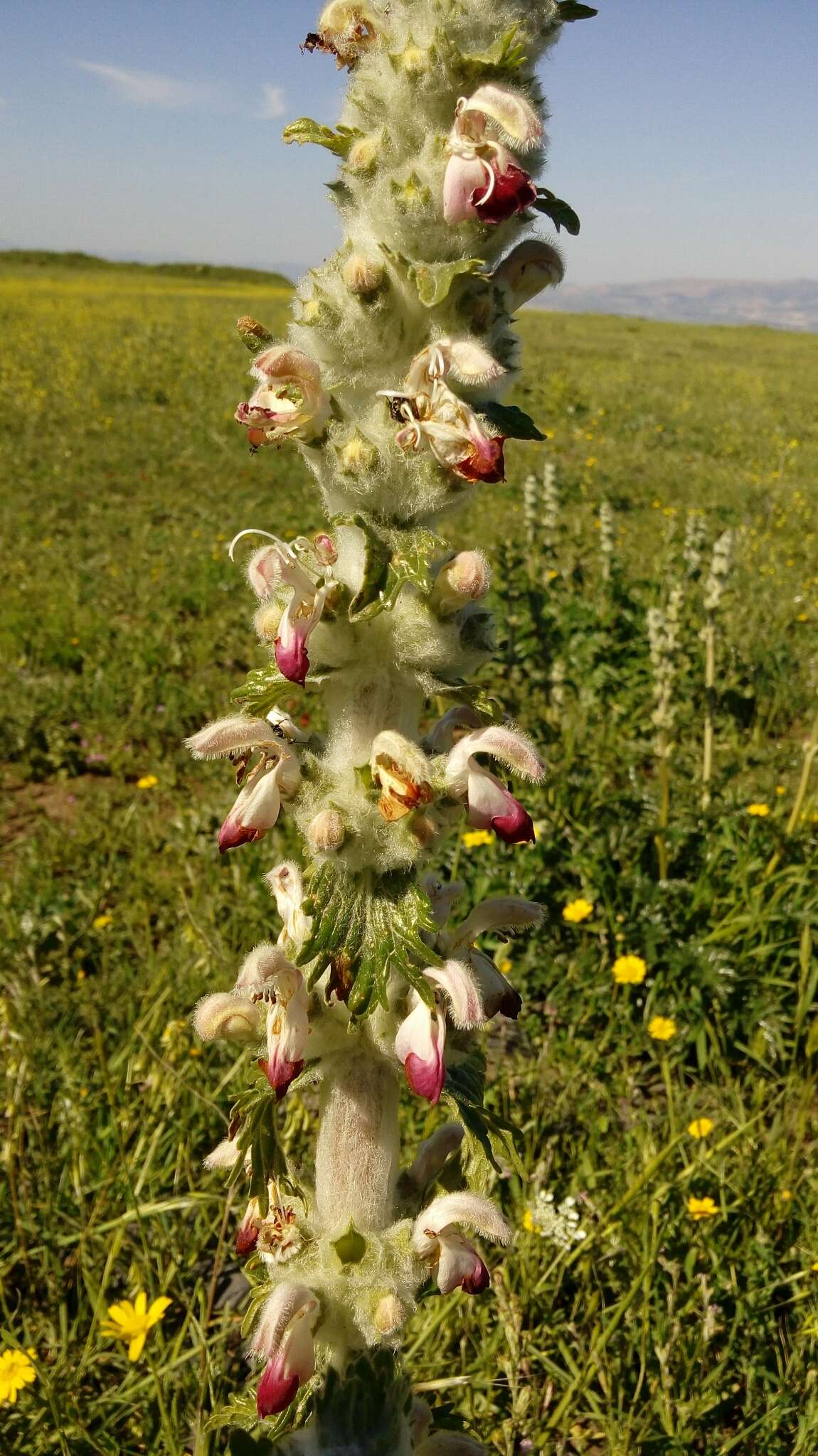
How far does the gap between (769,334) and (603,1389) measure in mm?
50934

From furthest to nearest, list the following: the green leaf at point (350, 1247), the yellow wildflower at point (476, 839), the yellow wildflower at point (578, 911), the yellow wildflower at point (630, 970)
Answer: the yellow wildflower at point (476, 839) < the yellow wildflower at point (578, 911) < the yellow wildflower at point (630, 970) < the green leaf at point (350, 1247)

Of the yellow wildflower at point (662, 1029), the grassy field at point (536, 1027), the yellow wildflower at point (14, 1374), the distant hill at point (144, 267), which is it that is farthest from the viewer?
the distant hill at point (144, 267)

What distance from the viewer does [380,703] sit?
63.9 inches

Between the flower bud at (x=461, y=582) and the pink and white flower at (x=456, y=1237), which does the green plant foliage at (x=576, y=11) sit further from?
the pink and white flower at (x=456, y=1237)

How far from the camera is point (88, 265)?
A: 5691 cm

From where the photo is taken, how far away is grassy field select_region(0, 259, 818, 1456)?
239cm

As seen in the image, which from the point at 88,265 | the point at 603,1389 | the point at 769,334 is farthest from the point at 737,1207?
the point at 88,265

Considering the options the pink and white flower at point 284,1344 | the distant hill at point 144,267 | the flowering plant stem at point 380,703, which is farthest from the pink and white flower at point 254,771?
the distant hill at point 144,267

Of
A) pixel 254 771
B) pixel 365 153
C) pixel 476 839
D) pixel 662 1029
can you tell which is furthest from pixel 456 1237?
pixel 476 839

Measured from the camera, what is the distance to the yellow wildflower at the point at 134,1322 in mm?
2178

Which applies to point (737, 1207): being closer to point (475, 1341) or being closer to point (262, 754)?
point (475, 1341)

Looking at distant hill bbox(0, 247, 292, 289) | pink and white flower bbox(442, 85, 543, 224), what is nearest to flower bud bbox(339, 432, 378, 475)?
pink and white flower bbox(442, 85, 543, 224)

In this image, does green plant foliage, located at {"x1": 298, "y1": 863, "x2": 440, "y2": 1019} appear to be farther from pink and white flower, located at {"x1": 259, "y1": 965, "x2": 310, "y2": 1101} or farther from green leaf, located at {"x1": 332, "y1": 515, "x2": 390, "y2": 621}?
green leaf, located at {"x1": 332, "y1": 515, "x2": 390, "y2": 621}

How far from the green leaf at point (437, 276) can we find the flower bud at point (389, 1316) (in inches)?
61.0
